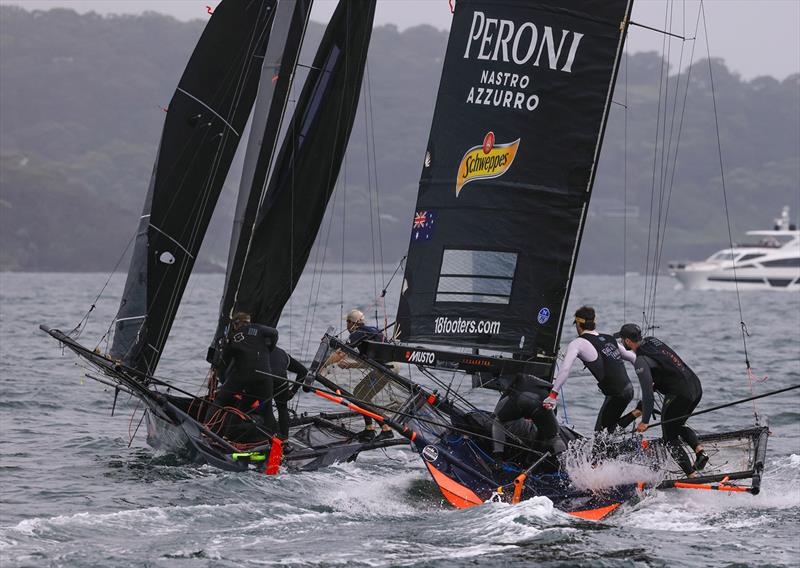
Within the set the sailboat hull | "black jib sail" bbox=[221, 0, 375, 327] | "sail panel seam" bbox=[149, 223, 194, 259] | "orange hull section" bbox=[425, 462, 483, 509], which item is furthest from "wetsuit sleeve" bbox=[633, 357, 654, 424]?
"sail panel seam" bbox=[149, 223, 194, 259]

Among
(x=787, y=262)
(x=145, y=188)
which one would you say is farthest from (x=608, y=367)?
(x=145, y=188)

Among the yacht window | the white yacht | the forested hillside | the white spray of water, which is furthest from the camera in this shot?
the forested hillside

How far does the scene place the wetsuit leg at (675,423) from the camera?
11.4 metres

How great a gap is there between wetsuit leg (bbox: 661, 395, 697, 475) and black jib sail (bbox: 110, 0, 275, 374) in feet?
19.0

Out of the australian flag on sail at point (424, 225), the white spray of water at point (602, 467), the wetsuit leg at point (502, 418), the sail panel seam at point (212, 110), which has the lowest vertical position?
the white spray of water at point (602, 467)

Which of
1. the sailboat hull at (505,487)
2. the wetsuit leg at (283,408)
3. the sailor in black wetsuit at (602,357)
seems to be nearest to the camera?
the sailboat hull at (505,487)

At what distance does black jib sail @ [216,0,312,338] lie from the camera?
14.1m

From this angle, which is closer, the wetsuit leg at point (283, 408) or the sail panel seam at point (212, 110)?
the wetsuit leg at point (283, 408)

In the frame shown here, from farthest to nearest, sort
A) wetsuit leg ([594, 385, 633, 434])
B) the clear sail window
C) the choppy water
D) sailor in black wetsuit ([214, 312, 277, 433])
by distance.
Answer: sailor in black wetsuit ([214, 312, 277, 433]), the clear sail window, wetsuit leg ([594, 385, 633, 434]), the choppy water

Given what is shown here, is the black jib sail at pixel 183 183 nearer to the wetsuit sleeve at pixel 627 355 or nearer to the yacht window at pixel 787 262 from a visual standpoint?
the wetsuit sleeve at pixel 627 355

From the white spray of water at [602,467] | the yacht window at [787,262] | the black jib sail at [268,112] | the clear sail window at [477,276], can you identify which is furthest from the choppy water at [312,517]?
the yacht window at [787,262]

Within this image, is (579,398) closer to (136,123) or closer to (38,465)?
(38,465)

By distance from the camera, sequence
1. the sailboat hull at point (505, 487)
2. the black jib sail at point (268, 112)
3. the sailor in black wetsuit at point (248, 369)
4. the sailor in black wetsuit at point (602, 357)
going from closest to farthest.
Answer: the sailboat hull at point (505, 487) → the sailor in black wetsuit at point (602, 357) → the sailor in black wetsuit at point (248, 369) → the black jib sail at point (268, 112)

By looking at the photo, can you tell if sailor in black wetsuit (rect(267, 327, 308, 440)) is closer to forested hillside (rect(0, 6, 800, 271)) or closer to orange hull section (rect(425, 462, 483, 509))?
orange hull section (rect(425, 462, 483, 509))
